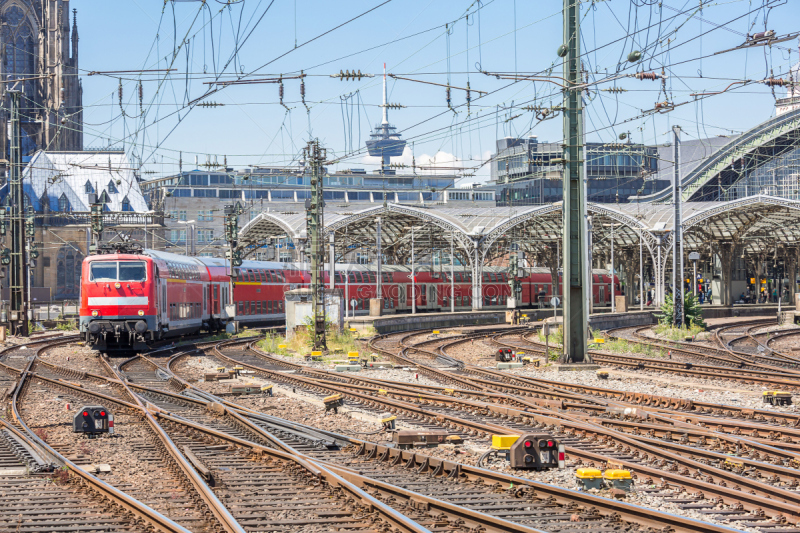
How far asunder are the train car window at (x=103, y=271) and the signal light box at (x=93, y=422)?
16.3 metres

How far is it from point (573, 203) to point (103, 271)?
15.1 metres

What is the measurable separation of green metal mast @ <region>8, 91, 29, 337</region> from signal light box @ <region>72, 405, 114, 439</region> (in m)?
26.9

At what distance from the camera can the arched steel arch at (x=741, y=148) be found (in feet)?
250

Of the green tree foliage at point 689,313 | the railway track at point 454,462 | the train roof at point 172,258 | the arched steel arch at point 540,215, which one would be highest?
the arched steel arch at point 540,215

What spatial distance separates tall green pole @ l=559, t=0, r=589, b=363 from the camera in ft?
74.1

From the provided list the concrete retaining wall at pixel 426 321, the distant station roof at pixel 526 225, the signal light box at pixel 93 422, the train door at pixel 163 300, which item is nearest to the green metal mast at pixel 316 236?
the train door at pixel 163 300

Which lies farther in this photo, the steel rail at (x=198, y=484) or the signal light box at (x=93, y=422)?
the signal light box at (x=93, y=422)

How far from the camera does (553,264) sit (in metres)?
67.3

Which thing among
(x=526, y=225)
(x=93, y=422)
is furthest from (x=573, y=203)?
(x=526, y=225)

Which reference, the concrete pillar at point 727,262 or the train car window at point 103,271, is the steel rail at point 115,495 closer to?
the train car window at point 103,271

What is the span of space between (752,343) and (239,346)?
1893 centimetres

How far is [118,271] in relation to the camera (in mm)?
28984

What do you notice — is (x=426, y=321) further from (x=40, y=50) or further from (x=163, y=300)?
(x=40, y=50)

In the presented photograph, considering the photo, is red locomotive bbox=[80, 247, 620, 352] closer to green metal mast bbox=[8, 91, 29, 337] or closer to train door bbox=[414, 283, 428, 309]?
train door bbox=[414, 283, 428, 309]
